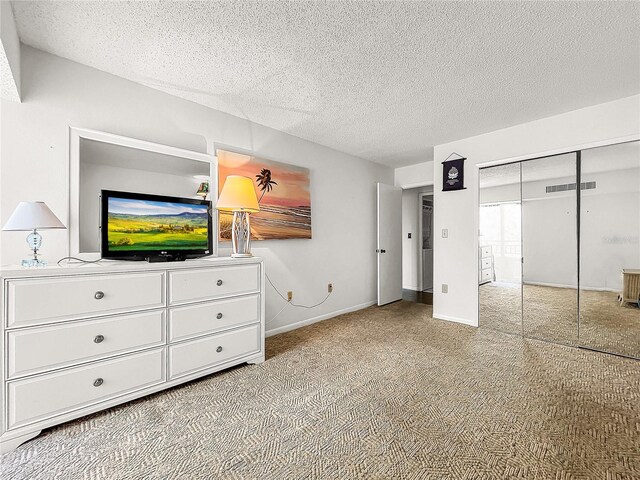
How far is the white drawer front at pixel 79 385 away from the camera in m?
1.65

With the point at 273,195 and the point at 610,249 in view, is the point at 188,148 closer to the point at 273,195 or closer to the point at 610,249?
the point at 273,195

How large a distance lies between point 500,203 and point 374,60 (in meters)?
2.45

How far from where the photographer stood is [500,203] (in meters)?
3.60

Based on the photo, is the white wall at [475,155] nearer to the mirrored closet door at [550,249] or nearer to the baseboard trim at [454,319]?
the baseboard trim at [454,319]

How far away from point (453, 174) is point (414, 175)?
132 centimetres

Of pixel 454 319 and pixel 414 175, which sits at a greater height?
pixel 414 175

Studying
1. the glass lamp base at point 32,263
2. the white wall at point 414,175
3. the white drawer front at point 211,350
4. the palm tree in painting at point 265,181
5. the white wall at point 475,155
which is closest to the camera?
the glass lamp base at point 32,263

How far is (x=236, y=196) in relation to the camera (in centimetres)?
262

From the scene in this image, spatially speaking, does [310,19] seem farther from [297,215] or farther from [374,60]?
[297,215]

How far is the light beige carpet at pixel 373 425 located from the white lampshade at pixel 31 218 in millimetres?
1218

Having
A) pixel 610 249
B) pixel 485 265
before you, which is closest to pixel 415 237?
pixel 485 265

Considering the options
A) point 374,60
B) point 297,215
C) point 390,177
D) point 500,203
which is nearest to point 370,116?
point 374,60

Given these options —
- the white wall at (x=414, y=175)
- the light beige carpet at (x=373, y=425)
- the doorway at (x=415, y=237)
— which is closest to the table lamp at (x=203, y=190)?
the light beige carpet at (x=373, y=425)

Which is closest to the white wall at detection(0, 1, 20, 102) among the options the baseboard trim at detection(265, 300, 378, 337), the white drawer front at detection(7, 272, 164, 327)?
the white drawer front at detection(7, 272, 164, 327)
